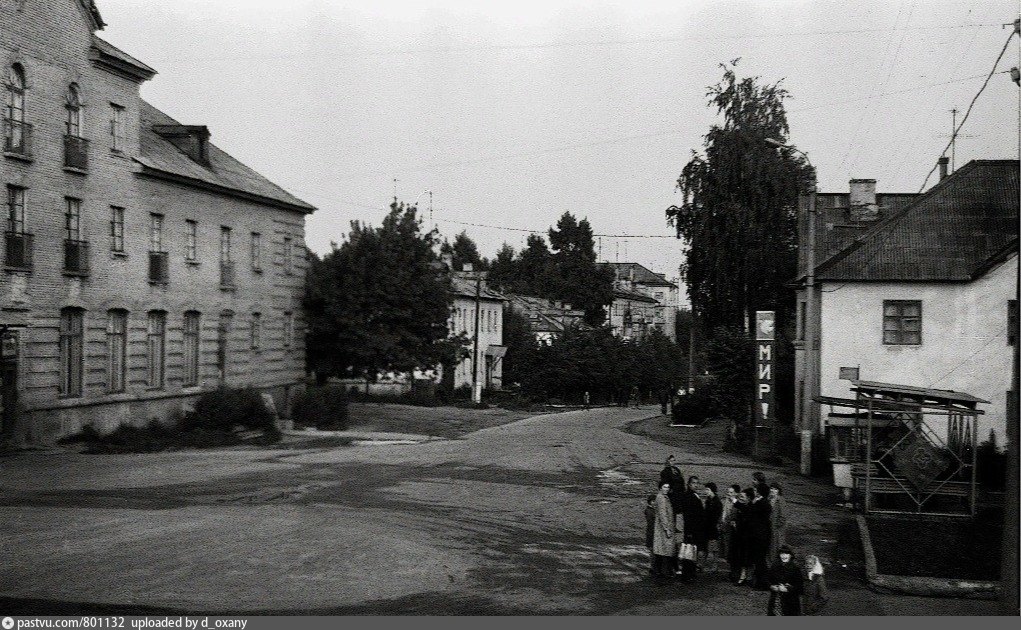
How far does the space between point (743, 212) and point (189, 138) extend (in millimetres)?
23522

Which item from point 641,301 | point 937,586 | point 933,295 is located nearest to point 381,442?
point 933,295

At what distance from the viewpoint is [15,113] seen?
87.4 feet

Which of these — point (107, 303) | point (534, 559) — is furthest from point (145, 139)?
point (534, 559)

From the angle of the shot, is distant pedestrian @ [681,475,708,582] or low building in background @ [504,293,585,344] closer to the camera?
distant pedestrian @ [681,475,708,582]

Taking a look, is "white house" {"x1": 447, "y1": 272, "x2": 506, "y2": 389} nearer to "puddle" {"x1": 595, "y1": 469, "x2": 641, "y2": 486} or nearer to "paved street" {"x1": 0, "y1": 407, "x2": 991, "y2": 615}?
"puddle" {"x1": 595, "y1": 469, "x2": 641, "y2": 486}

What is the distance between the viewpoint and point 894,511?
21.6m

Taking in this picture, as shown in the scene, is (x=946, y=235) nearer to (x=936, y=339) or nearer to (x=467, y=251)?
(x=936, y=339)

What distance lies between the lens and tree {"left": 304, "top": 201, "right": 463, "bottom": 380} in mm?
42656

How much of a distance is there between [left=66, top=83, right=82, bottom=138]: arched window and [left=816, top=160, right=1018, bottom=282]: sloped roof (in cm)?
2273

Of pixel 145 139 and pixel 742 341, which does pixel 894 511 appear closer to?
pixel 742 341

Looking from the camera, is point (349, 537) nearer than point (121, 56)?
Yes

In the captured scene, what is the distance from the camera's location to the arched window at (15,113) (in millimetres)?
26344

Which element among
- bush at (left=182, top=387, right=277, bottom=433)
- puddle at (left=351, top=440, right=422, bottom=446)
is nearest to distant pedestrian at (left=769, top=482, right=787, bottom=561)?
puddle at (left=351, top=440, right=422, bottom=446)

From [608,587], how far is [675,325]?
102 m
